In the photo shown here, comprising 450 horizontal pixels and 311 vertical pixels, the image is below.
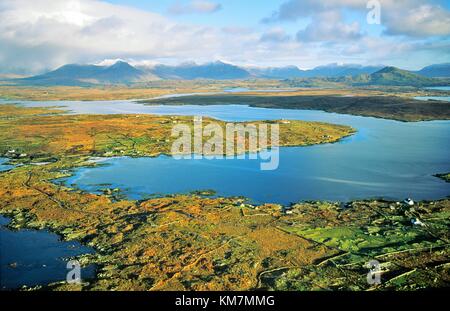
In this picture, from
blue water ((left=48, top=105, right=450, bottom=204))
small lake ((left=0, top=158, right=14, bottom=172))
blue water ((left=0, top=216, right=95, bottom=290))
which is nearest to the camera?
blue water ((left=0, top=216, right=95, bottom=290))

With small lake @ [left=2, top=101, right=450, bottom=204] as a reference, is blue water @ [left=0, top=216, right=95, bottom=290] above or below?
below

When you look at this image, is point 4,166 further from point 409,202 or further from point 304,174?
point 409,202

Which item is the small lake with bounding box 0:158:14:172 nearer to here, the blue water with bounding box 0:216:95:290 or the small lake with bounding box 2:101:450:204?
the small lake with bounding box 2:101:450:204

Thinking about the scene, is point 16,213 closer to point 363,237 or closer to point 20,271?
point 20,271

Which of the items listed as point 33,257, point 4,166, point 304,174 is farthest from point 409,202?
point 4,166

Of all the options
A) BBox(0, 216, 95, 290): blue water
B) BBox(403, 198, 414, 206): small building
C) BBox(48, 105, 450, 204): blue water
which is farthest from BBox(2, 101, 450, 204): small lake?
BBox(0, 216, 95, 290): blue water

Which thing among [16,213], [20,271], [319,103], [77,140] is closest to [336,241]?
[20,271]

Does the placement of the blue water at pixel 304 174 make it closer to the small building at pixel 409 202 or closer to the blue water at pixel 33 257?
the small building at pixel 409 202
